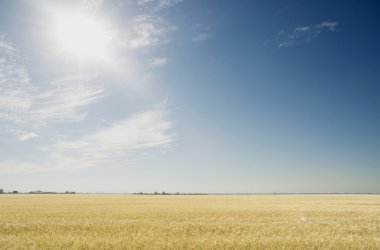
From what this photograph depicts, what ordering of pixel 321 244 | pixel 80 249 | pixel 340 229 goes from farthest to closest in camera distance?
pixel 340 229
pixel 321 244
pixel 80 249

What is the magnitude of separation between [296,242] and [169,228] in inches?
278

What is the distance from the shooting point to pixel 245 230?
1753cm

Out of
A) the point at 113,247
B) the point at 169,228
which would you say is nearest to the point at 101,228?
the point at 169,228

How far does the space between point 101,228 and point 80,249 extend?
564 centimetres

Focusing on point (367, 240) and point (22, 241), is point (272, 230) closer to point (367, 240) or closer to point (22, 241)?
point (367, 240)

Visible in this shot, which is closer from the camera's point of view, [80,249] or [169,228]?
[80,249]

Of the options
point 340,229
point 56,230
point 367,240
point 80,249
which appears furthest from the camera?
point 340,229

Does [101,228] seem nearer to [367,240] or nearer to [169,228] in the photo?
[169,228]

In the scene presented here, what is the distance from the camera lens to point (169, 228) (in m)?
18.4

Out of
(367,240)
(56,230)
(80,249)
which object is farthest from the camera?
(56,230)

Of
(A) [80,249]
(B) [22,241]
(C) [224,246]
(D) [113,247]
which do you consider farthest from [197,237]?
(B) [22,241]

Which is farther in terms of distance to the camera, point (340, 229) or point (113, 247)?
point (340, 229)

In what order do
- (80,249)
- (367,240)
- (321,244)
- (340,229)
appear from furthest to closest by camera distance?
(340,229) < (367,240) < (321,244) < (80,249)

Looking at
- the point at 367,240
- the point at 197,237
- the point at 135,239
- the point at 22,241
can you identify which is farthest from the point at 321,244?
the point at 22,241
